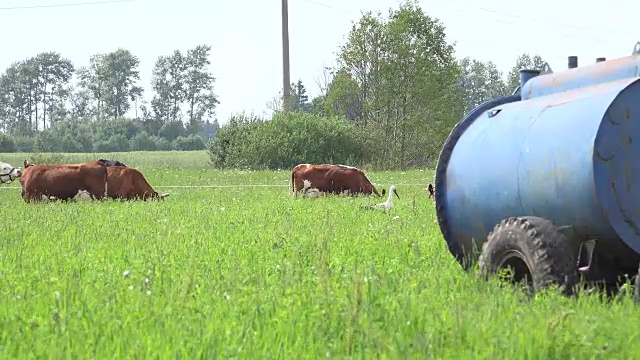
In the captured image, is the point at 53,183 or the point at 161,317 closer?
the point at 161,317

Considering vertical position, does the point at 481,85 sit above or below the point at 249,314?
above

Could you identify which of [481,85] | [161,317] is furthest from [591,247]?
[481,85]

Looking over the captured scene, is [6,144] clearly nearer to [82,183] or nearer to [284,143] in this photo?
[284,143]

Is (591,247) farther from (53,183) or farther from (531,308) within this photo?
(53,183)

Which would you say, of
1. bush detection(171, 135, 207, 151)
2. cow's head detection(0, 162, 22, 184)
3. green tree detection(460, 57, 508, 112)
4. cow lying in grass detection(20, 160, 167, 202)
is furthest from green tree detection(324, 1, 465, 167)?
green tree detection(460, 57, 508, 112)

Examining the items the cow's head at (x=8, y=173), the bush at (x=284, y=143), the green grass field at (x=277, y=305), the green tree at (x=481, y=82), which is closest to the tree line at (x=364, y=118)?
the bush at (x=284, y=143)

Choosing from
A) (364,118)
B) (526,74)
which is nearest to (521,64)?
(364,118)

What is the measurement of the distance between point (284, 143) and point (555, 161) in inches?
1487

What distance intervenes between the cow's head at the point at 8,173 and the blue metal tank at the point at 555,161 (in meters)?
17.7

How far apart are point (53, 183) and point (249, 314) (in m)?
14.9

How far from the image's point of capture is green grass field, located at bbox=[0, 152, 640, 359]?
5.27m

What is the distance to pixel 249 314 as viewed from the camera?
6.07 metres

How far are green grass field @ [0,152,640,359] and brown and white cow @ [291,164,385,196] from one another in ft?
32.7

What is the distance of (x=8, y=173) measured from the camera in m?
24.6
